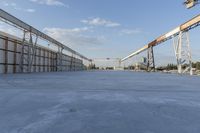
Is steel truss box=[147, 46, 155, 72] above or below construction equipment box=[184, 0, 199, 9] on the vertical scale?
below

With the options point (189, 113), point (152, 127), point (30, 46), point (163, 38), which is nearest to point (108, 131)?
point (152, 127)

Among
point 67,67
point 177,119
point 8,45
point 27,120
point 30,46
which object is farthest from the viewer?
point 67,67

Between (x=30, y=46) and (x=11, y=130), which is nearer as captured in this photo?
(x=11, y=130)

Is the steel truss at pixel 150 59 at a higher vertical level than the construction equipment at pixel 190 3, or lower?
lower

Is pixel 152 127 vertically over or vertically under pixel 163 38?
under

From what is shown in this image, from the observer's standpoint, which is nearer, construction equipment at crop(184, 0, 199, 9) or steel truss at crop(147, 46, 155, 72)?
construction equipment at crop(184, 0, 199, 9)

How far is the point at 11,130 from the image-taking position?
2.94 m

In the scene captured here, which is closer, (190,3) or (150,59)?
(190,3)

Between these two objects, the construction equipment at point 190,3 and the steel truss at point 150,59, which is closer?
the construction equipment at point 190,3

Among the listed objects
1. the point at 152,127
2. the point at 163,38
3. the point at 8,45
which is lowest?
the point at 152,127

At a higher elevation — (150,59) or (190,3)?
(190,3)

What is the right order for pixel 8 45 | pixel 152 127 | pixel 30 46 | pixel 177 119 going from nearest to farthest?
pixel 152 127 → pixel 177 119 → pixel 8 45 → pixel 30 46

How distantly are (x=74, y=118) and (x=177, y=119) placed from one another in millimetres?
1622

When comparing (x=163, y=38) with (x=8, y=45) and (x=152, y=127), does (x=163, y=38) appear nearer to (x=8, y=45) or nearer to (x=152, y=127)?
(x=8, y=45)
